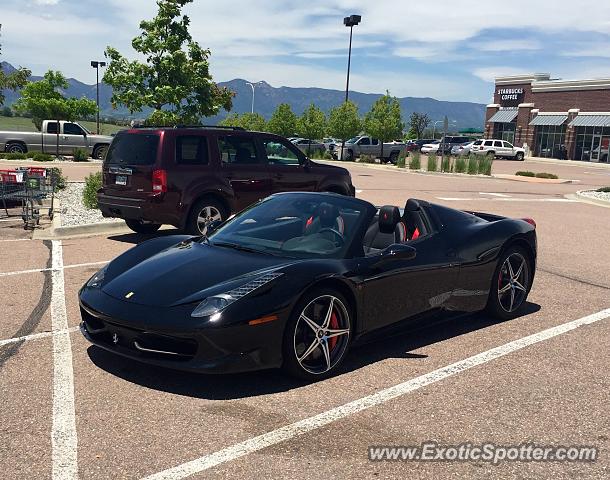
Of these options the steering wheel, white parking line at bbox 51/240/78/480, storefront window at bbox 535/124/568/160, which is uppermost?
storefront window at bbox 535/124/568/160

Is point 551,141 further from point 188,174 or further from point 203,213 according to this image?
point 188,174

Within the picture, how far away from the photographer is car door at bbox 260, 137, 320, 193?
1091 centimetres

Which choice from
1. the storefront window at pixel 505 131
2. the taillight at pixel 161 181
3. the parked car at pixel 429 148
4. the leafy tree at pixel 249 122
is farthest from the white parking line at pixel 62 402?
the storefront window at pixel 505 131

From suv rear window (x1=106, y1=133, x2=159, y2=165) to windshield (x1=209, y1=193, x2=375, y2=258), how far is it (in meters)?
4.44

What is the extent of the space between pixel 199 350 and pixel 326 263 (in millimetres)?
1125

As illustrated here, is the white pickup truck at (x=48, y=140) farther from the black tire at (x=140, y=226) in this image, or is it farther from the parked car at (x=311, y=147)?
the black tire at (x=140, y=226)

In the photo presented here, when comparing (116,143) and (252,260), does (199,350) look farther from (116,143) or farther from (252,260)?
(116,143)

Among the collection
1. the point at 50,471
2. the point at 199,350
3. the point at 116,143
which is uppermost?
the point at 116,143

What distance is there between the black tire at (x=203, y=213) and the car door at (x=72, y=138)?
23.9 metres

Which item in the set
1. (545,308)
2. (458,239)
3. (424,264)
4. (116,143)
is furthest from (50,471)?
(116,143)

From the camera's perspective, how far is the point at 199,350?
405cm

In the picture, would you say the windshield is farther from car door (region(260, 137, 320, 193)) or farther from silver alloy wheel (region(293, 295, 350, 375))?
car door (region(260, 137, 320, 193))

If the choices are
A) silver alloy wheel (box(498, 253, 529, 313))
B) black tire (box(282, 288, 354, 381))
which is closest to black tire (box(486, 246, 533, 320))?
silver alloy wheel (box(498, 253, 529, 313))

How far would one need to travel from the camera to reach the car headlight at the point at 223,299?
13.4 feet
